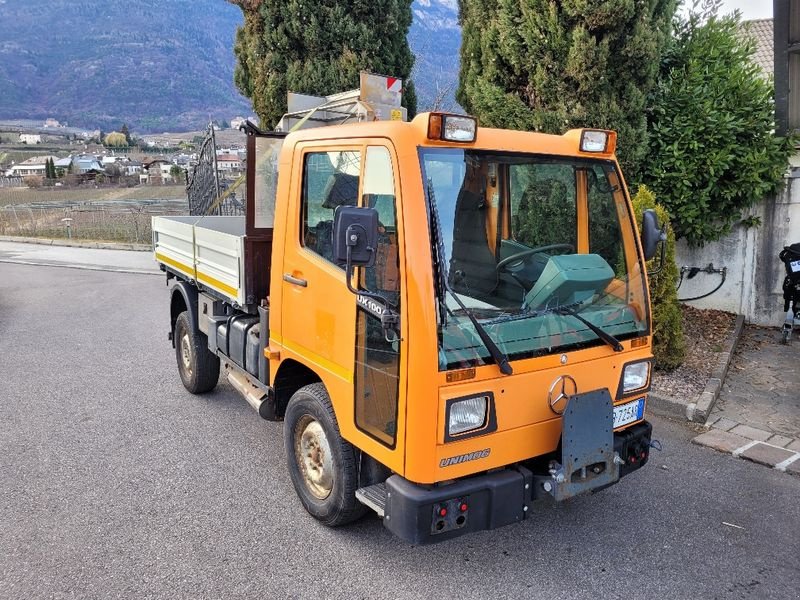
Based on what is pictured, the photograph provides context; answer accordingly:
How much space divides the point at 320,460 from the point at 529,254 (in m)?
1.69

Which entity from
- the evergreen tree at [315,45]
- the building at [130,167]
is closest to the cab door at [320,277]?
the evergreen tree at [315,45]

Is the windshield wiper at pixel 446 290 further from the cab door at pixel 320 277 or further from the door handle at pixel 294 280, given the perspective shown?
the door handle at pixel 294 280

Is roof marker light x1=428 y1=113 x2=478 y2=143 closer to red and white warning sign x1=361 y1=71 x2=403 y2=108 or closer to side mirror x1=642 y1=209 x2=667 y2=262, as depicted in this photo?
side mirror x1=642 y1=209 x2=667 y2=262

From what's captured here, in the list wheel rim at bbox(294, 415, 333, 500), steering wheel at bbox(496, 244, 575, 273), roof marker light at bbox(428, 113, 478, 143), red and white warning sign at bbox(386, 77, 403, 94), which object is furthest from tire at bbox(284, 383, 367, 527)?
red and white warning sign at bbox(386, 77, 403, 94)

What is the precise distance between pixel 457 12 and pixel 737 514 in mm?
7954

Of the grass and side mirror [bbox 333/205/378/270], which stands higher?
the grass

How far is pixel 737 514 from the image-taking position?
399cm

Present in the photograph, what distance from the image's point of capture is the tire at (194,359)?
5.73m

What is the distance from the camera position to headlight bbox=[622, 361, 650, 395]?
3469 millimetres

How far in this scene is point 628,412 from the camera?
3.58 metres

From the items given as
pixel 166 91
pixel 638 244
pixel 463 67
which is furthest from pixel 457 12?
pixel 166 91

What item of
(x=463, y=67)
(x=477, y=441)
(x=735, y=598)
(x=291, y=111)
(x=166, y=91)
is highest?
(x=166, y=91)

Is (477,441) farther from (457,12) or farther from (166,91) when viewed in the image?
(166,91)

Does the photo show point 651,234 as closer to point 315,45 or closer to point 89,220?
point 315,45
